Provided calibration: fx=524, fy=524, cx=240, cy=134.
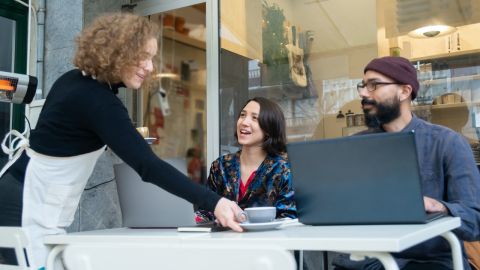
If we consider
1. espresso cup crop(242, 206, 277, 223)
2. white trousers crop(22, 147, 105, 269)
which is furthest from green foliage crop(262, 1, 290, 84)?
espresso cup crop(242, 206, 277, 223)

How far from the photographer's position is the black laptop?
49.3 inches

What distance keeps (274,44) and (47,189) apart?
221 cm

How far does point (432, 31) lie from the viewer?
122 inches

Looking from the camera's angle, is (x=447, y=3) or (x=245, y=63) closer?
(x=447, y=3)

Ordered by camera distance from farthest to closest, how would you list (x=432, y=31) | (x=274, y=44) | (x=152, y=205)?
(x=274, y=44), (x=432, y=31), (x=152, y=205)

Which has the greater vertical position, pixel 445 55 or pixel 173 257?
pixel 445 55

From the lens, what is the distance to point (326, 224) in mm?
1372

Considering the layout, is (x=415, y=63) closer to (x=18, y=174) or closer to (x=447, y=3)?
(x=447, y=3)

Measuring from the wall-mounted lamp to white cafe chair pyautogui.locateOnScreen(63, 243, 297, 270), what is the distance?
240 cm

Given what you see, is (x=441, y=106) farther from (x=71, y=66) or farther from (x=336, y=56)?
(x=71, y=66)

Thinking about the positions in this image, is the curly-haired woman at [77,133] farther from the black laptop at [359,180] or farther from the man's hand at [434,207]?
the man's hand at [434,207]

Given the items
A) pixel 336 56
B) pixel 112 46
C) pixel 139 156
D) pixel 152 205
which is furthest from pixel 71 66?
pixel 139 156

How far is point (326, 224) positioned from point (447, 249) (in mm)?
493

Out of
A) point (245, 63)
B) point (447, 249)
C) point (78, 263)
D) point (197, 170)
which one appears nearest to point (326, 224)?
point (447, 249)
